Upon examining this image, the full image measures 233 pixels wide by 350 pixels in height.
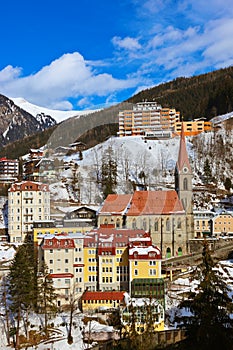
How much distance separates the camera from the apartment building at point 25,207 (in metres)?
35.2

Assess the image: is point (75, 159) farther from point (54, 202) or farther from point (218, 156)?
point (218, 156)

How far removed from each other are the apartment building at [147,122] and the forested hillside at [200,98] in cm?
832

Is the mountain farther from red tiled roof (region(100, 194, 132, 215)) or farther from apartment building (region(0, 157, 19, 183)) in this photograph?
red tiled roof (region(100, 194, 132, 215))

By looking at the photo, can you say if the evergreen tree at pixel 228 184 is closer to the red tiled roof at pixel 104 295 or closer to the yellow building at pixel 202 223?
the yellow building at pixel 202 223

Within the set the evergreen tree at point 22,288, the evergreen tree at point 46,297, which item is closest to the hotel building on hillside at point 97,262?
the evergreen tree at point 46,297

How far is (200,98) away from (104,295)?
6594 cm

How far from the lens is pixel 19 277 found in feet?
70.2

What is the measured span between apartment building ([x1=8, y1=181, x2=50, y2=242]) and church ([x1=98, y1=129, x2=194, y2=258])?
6.27m

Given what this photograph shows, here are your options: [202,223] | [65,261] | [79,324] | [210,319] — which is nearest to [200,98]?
[202,223]

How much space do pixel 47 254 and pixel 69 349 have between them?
7143 millimetres

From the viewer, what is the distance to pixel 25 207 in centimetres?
3609

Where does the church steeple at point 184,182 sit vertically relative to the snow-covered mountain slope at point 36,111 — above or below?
below

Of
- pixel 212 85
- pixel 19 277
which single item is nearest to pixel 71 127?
pixel 19 277

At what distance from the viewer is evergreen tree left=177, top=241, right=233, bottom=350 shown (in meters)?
8.83
